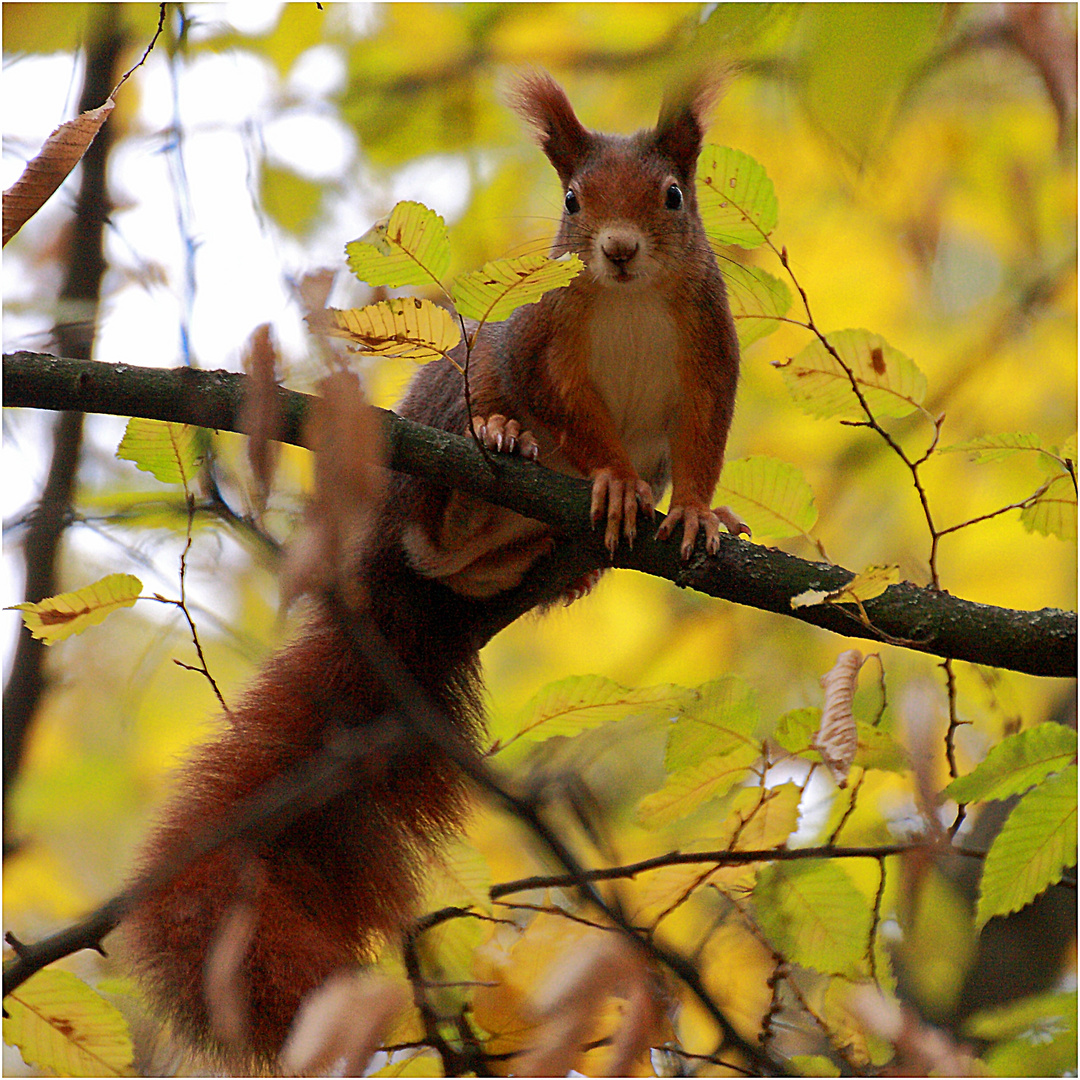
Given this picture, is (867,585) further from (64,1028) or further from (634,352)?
(64,1028)

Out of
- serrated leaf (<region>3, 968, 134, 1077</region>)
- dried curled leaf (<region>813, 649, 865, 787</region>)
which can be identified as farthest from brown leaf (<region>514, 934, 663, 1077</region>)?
serrated leaf (<region>3, 968, 134, 1077</region>)

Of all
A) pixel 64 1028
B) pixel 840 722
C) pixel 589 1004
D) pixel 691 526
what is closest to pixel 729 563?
pixel 691 526

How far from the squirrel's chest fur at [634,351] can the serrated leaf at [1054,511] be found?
77cm

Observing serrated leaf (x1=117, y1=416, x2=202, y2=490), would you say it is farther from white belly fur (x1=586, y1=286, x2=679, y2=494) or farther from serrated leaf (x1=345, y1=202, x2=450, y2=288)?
white belly fur (x1=586, y1=286, x2=679, y2=494)

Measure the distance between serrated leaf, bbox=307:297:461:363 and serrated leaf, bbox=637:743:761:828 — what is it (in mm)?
662

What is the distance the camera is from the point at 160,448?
150cm

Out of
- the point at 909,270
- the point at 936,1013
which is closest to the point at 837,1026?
the point at 936,1013

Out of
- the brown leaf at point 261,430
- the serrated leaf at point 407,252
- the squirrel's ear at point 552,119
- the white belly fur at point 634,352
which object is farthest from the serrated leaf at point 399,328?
the squirrel's ear at point 552,119

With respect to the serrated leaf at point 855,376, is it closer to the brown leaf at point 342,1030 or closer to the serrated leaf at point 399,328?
the serrated leaf at point 399,328

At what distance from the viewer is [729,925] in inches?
58.5

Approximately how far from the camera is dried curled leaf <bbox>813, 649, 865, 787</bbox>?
3.72 feet

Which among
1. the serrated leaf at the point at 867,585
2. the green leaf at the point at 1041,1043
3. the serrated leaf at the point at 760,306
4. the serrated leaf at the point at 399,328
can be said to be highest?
the serrated leaf at the point at 760,306

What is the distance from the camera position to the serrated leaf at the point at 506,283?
1.20 m

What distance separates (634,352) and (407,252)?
0.91 meters
